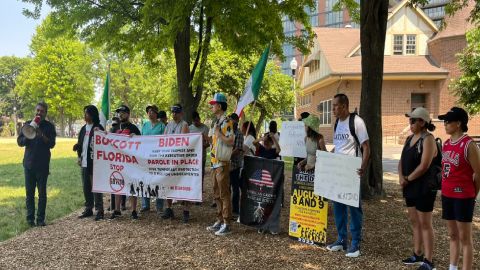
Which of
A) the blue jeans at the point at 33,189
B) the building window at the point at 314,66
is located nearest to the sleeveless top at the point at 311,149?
the blue jeans at the point at 33,189

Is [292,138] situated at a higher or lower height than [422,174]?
higher

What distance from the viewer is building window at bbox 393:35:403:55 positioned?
32312 mm

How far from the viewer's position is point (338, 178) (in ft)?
17.7

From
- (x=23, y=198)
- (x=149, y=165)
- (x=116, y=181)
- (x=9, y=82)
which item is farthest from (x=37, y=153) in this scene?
(x=9, y=82)

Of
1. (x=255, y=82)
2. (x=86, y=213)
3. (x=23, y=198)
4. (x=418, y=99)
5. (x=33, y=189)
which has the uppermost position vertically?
(x=418, y=99)

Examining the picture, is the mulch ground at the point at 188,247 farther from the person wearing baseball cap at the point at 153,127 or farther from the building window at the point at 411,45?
the building window at the point at 411,45

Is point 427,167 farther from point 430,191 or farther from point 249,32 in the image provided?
point 249,32

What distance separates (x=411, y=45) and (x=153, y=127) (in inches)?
Answer: 1146

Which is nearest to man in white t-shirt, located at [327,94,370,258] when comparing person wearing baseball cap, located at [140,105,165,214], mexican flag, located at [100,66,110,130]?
person wearing baseball cap, located at [140,105,165,214]

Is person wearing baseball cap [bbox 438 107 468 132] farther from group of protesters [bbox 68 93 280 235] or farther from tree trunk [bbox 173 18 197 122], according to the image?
tree trunk [bbox 173 18 197 122]

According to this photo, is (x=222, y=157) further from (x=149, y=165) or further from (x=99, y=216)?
(x=99, y=216)

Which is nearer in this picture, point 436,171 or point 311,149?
point 436,171

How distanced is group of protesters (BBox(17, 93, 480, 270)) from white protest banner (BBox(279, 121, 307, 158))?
1.72 m

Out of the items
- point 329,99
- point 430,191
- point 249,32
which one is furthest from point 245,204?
point 329,99
